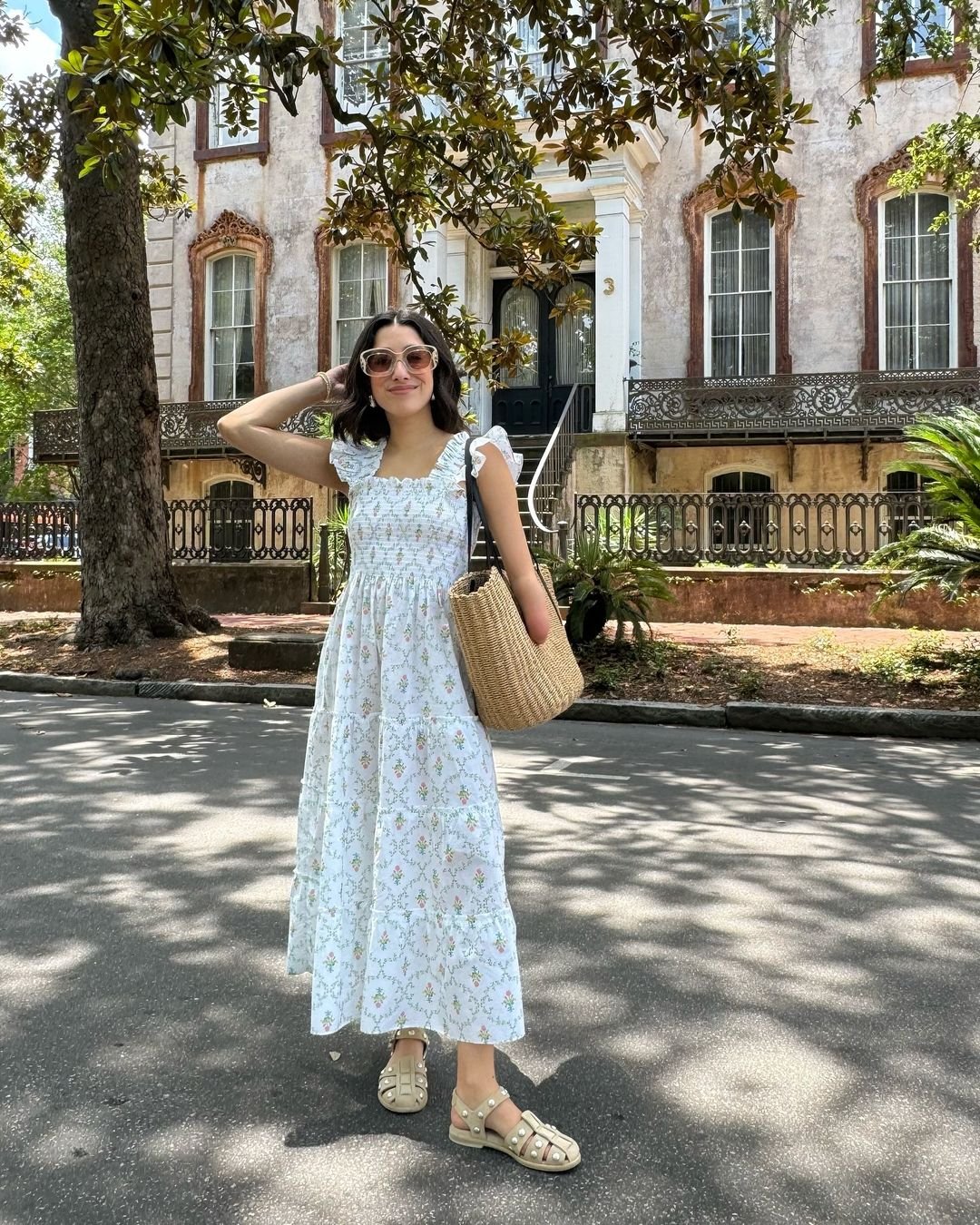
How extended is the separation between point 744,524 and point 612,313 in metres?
5.29

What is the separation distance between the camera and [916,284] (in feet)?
62.9

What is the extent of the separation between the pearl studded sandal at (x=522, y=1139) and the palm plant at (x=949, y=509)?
786 cm

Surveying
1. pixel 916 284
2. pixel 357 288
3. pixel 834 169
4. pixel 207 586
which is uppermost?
pixel 834 169

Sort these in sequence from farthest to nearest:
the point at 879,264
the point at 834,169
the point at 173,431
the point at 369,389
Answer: the point at 173,431 < the point at 834,169 < the point at 879,264 < the point at 369,389

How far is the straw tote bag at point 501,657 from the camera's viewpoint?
2.53 metres

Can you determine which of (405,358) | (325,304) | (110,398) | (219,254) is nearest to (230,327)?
(219,254)

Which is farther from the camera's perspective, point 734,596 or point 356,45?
point 356,45

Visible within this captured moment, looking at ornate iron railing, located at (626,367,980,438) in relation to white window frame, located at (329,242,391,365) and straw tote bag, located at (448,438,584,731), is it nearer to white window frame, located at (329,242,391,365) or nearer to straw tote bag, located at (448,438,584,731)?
white window frame, located at (329,242,391,365)

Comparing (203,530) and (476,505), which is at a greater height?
(203,530)

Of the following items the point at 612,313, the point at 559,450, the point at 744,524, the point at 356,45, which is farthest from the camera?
the point at 356,45

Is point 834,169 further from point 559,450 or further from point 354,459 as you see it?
point 354,459

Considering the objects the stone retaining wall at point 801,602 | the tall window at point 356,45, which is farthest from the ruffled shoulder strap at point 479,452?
the tall window at point 356,45

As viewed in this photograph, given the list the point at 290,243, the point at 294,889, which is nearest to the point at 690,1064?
the point at 294,889

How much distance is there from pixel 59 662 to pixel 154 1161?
991 centimetres
